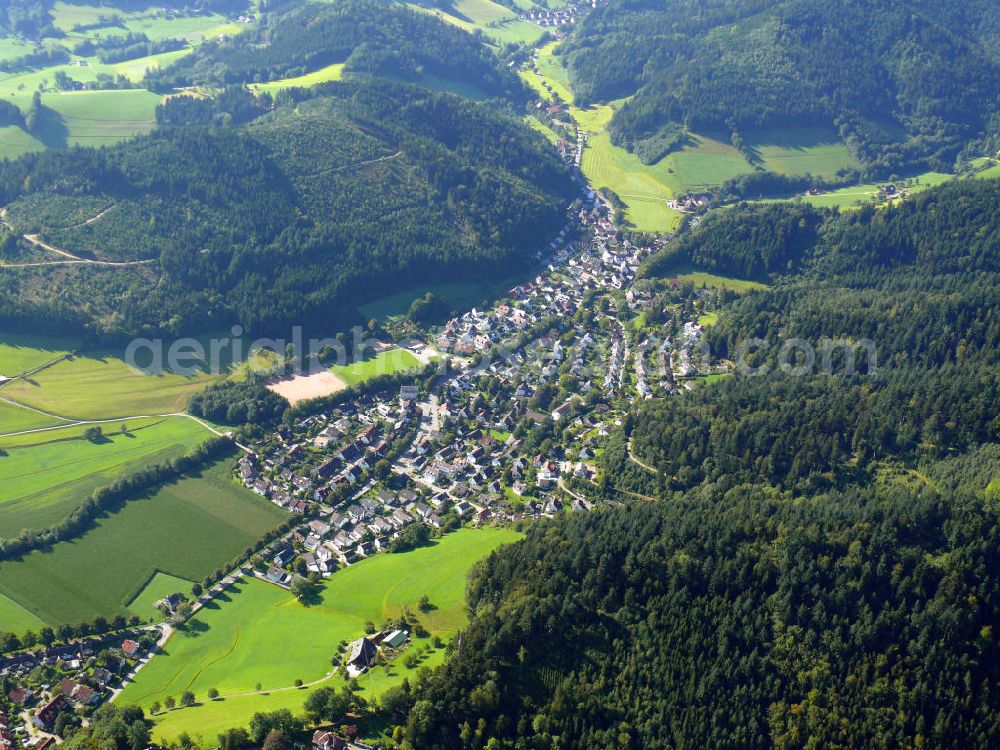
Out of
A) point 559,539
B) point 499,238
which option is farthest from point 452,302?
point 559,539

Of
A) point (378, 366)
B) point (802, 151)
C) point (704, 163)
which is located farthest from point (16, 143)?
point (802, 151)

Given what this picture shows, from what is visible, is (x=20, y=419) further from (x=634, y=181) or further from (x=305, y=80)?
(x=634, y=181)

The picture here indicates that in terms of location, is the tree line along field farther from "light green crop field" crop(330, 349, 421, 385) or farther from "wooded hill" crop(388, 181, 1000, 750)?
"light green crop field" crop(330, 349, 421, 385)

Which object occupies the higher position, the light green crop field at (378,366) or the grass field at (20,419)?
the light green crop field at (378,366)

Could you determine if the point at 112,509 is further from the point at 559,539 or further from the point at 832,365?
the point at 832,365

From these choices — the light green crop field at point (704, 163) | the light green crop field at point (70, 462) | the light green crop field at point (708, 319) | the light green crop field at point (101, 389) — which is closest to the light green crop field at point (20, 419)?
the light green crop field at point (101, 389)

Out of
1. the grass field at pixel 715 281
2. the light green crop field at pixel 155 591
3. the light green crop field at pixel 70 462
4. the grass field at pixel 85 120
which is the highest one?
the grass field at pixel 85 120

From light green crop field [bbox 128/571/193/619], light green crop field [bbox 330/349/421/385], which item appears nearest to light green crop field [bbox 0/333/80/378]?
light green crop field [bbox 330/349/421/385]

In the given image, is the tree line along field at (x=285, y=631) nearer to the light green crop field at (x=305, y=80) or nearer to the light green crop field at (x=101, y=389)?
the light green crop field at (x=101, y=389)
